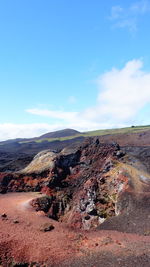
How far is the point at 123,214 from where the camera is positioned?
23.8 m

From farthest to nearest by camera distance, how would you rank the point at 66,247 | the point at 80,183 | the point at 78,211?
1. the point at 80,183
2. the point at 78,211
3. the point at 66,247

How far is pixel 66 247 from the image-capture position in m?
16.9

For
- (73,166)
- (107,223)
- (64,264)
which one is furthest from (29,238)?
(73,166)

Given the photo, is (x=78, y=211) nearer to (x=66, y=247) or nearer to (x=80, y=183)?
(x=80, y=183)

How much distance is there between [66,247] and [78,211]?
13.6 meters

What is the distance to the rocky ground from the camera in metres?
15.8

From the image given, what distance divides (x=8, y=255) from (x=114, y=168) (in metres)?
21.6

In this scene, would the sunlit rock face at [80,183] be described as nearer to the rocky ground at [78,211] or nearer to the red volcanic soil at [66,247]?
the rocky ground at [78,211]

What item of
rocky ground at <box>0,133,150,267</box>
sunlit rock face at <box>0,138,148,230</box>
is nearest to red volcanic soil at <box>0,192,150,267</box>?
rocky ground at <box>0,133,150,267</box>

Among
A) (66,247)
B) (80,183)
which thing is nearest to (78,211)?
(80,183)

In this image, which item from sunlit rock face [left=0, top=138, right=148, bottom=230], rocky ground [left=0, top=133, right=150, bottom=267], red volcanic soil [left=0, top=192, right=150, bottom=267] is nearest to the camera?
red volcanic soil [left=0, top=192, right=150, bottom=267]

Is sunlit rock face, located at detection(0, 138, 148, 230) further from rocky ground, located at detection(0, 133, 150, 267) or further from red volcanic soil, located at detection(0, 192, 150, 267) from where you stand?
red volcanic soil, located at detection(0, 192, 150, 267)

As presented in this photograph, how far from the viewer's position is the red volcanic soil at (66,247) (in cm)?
1498

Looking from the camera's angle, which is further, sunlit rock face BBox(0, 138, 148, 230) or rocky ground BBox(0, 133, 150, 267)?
sunlit rock face BBox(0, 138, 148, 230)
